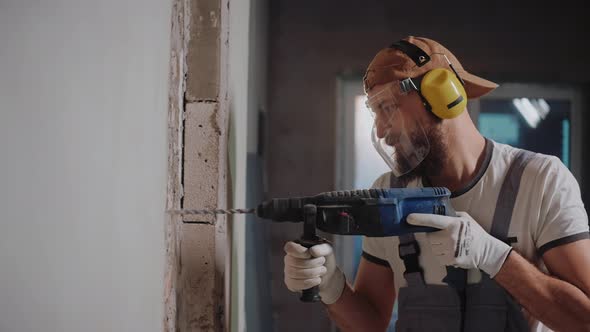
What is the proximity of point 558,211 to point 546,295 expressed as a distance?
219 millimetres

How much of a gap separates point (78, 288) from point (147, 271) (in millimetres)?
195

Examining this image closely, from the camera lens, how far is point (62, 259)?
571 millimetres

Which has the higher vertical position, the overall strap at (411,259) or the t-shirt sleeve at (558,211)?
the t-shirt sleeve at (558,211)

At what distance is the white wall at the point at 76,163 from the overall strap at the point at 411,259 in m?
0.84

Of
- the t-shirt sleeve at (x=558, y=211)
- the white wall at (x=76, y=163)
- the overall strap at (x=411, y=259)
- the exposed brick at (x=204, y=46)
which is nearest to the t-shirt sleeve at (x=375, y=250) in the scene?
the overall strap at (x=411, y=259)

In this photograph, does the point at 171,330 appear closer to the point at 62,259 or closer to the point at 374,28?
the point at 62,259

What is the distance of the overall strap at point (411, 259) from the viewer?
1.37m

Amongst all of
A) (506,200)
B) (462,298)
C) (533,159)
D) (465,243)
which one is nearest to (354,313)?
(462,298)

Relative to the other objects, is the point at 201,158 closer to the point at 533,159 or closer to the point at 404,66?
the point at 404,66

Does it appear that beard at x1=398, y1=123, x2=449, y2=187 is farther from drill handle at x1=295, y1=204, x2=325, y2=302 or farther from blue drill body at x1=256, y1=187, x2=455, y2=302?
drill handle at x1=295, y1=204, x2=325, y2=302

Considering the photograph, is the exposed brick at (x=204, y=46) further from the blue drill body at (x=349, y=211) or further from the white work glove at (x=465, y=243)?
the white work glove at (x=465, y=243)

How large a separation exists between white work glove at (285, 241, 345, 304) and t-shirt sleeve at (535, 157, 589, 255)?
22.3 inches

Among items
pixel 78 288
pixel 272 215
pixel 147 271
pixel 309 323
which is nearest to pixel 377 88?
pixel 272 215

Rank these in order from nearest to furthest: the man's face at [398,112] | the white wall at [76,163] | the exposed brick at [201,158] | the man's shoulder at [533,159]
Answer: the white wall at [76,163] < the exposed brick at [201,158] < the man's shoulder at [533,159] < the man's face at [398,112]
